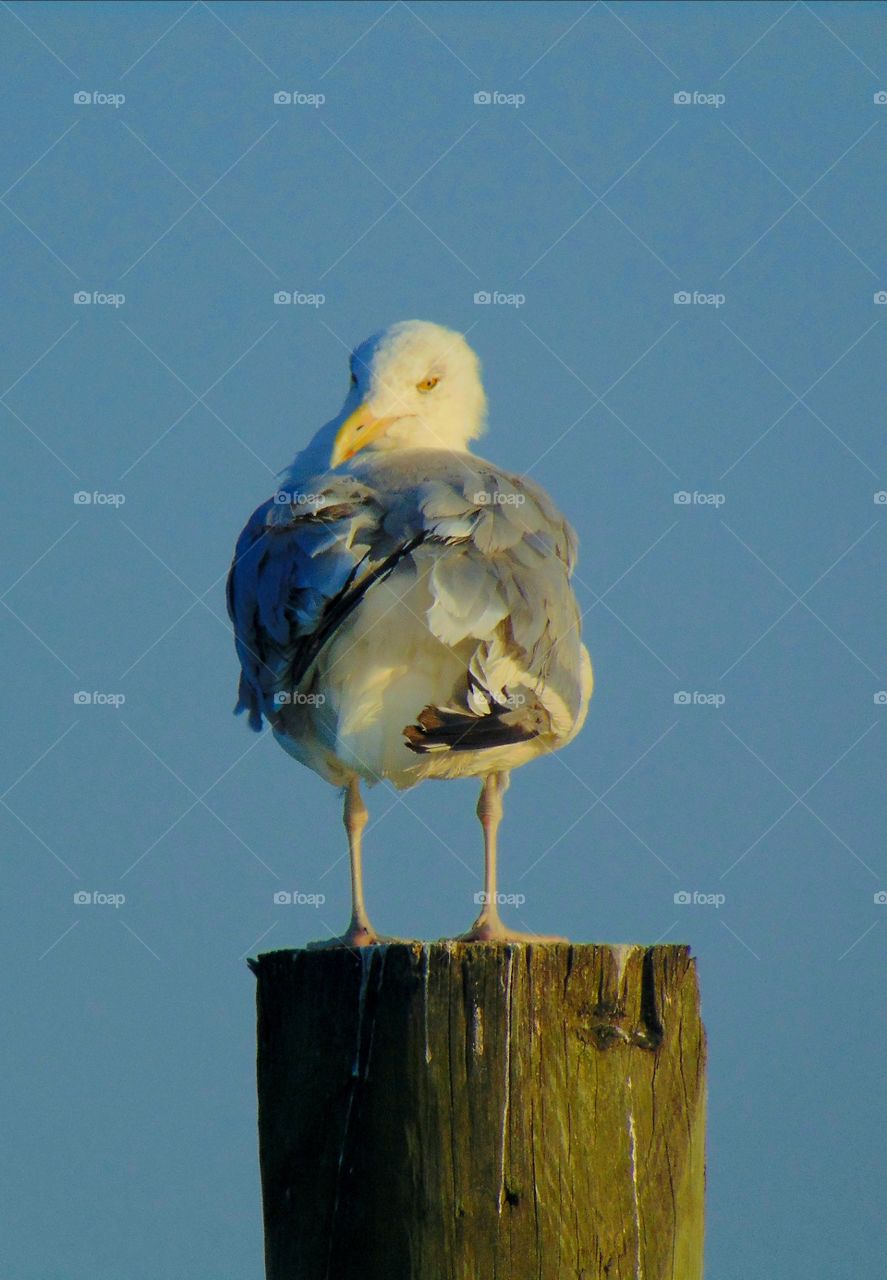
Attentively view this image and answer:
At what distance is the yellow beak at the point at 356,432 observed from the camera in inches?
313

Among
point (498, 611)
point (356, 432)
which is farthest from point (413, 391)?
point (498, 611)

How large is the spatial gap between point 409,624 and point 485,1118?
8.99 ft

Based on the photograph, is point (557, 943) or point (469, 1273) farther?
point (557, 943)

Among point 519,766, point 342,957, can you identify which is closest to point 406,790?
point 519,766

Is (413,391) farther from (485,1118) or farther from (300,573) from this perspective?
(485,1118)

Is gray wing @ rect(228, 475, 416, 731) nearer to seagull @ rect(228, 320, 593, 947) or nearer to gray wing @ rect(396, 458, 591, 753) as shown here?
seagull @ rect(228, 320, 593, 947)

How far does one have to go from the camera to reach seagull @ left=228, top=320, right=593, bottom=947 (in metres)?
6.48

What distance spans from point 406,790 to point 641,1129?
12.0 feet

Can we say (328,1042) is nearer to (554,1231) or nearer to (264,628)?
(554,1231)

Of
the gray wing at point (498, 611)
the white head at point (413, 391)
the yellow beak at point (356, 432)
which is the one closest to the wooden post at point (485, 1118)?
the gray wing at point (498, 611)

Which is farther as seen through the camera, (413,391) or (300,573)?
(413,391)

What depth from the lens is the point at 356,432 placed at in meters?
8.23

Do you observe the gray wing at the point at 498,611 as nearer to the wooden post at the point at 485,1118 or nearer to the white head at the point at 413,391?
the white head at the point at 413,391

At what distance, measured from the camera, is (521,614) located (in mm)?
6703
